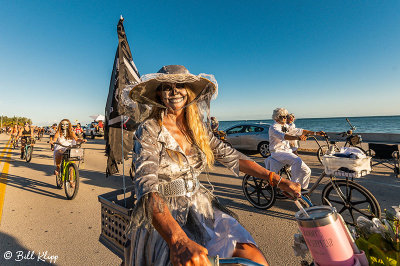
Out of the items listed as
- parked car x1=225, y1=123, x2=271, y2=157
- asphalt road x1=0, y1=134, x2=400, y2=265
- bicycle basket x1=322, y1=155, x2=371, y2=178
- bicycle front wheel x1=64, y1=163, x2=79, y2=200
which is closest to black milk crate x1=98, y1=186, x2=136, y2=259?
asphalt road x1=0, y1=134, x2=400, y2=265

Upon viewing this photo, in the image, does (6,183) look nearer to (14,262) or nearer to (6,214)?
(6,214)

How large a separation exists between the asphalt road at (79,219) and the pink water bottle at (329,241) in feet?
6.85

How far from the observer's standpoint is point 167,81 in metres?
1.83

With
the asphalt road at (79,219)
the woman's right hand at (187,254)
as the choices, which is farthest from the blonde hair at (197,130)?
the asphalt road at (79,219)

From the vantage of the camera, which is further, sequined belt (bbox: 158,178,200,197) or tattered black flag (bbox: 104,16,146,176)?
tattered black flag (bbox: 104,16,146,176)

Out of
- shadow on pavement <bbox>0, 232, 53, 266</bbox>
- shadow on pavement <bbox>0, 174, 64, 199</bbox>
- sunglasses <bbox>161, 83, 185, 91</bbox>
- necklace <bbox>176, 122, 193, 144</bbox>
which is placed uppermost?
sunglasses <bbox>161, 83, 185, 91</bbox>

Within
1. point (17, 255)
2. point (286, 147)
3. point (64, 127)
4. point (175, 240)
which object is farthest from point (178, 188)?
point (64, 127)

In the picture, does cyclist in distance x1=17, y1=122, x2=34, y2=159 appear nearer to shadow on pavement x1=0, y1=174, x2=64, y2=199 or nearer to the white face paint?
shadow on pavement x1=0, y1=174, x2=64, y2=199

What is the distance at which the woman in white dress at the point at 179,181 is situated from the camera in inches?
49.8

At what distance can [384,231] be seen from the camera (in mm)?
1145

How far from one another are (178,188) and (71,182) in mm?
4848

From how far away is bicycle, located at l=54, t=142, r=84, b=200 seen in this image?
17.2 feet

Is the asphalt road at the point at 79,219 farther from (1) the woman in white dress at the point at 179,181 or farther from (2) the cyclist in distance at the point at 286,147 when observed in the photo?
(1) the woman in white dress at the point at 179,181

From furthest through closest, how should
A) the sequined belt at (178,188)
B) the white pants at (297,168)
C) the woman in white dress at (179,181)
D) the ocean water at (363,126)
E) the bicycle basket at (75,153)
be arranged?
the ocean water at (363,126) < the bicycle basket at (75,153) < the white pants at (297,168) < the sequined belt at (178,188) < the woman in white dress at (179,181)
